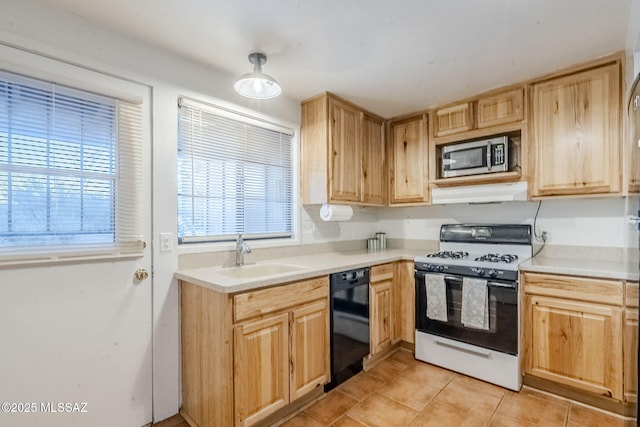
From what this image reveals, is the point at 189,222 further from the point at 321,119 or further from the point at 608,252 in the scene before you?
the point at 608,252

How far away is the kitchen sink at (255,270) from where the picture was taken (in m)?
2.13

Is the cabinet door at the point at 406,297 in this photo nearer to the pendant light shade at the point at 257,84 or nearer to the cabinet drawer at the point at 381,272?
the cabinet drawer at the point at 381,272

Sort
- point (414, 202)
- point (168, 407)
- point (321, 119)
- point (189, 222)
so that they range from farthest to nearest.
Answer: point (414, 202) < point (321, 119) < point (189, 222) < point (168, 407)

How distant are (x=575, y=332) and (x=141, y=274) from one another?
281 cm

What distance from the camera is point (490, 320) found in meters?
2.27

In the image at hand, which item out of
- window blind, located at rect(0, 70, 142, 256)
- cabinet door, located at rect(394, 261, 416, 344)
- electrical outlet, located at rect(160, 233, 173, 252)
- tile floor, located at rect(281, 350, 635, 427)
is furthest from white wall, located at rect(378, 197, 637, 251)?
window blind, located at rect(0, 70, 142, 256)

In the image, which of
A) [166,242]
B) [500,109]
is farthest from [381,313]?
[500,109]

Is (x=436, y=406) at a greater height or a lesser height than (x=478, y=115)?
lesser

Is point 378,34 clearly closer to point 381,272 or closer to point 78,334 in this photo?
point 381,272

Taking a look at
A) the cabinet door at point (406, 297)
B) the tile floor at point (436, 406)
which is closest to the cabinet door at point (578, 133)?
the cabinet door at point (406, 297)

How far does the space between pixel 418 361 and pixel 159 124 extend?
2.75m

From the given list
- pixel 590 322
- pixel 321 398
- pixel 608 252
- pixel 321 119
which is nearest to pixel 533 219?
pixel 608 252

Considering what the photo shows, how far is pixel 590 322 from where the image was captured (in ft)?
6.44

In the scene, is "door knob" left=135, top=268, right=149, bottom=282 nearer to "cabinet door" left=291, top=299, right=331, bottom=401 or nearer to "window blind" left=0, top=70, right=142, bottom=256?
"window blind" left=0, top=70, right=142, bottom=256
